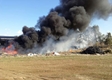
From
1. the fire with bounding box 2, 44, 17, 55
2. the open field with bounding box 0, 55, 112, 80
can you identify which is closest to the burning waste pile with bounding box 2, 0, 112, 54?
the fire with bounding box 2, 44, 17, 55

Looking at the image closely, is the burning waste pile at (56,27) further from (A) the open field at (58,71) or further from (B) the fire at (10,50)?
(A) the open field at (58,71)

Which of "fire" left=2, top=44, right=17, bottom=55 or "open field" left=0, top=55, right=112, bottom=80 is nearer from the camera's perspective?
"open field" left=0, top=55, right=112, bottom=80

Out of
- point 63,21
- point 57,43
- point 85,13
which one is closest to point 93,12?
point 85,13

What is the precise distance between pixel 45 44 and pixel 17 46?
27.3ft

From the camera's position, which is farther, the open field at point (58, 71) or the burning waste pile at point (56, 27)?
the burning waste pile at point (56, 27)

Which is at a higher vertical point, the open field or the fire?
the fire

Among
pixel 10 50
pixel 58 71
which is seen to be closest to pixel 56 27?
pixel 10 50

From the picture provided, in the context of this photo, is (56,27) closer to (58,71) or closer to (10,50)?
(10,50)

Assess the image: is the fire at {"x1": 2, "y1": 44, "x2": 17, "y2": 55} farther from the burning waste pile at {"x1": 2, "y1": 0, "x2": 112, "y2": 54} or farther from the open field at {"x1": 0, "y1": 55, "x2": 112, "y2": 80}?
the open field at {"x1": 0, "y1": 55, "x2": 112, "y2": 80}

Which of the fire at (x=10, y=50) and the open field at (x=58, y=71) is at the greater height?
the fire at (x=10, y=50)

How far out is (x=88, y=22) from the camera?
50.3 m

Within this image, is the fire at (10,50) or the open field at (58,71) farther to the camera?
the fire at (10,50)

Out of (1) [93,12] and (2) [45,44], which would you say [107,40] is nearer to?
(1) [93,12]

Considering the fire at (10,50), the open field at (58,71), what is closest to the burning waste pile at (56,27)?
the fire at (10,50)
